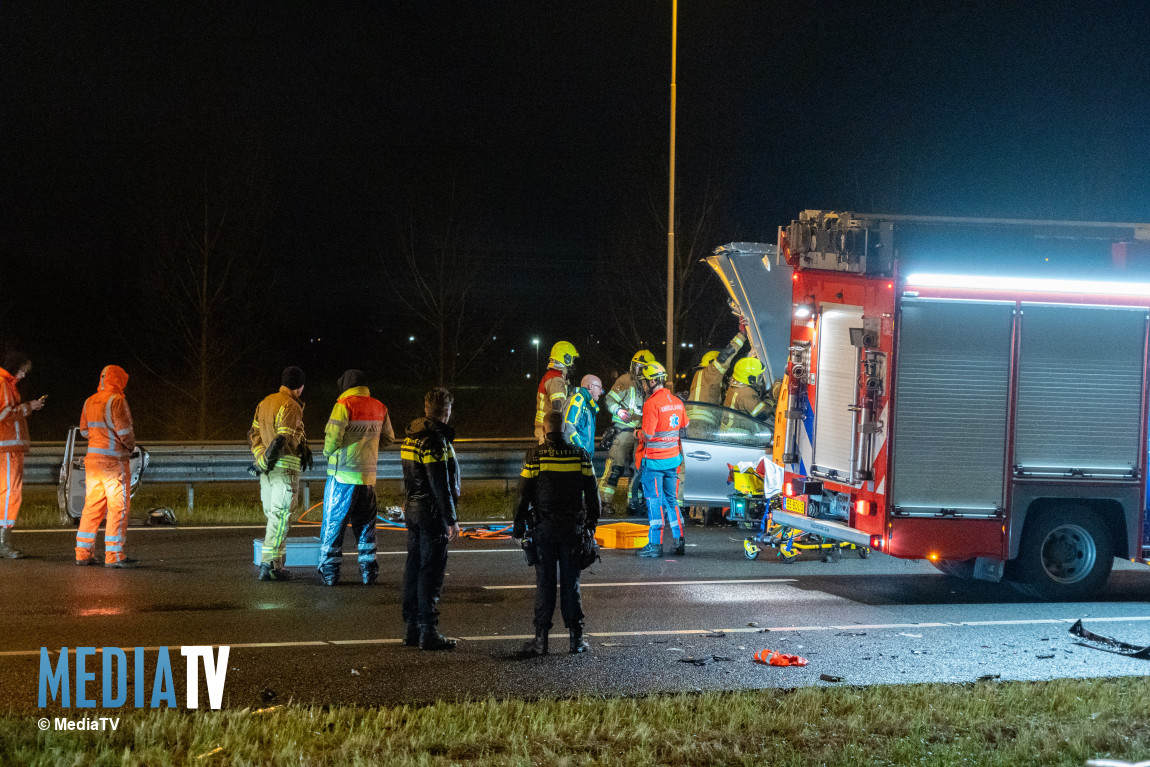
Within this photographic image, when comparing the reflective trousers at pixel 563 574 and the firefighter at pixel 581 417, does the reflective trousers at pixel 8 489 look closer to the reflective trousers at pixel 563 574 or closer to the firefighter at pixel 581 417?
the firefighter at pixel 581 417

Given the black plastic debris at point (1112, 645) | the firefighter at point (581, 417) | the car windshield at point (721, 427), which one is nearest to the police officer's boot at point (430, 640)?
the black plastic debris at point (1112, 645)

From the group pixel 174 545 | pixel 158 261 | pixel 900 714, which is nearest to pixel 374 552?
pixel 174 545

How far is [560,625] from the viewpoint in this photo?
8.17 meters

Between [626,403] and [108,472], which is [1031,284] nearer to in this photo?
[626,403]

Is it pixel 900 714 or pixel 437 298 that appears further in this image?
pixel 437 298

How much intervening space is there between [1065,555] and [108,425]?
848 cm

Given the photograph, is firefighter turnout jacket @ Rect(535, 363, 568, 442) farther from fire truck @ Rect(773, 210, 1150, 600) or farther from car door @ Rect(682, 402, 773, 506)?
fire truck @ Rect(773, 210, 1150, 600)

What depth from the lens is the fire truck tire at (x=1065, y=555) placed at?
9.12m

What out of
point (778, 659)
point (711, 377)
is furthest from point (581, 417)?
point (778, 659)

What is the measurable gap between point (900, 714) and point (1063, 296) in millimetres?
4671

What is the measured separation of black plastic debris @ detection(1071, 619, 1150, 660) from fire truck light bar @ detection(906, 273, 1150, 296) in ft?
8.75

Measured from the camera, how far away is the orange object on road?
6984mm

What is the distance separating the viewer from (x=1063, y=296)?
8.98 meters

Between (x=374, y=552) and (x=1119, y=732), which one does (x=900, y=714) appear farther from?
(x=374, y=552)
